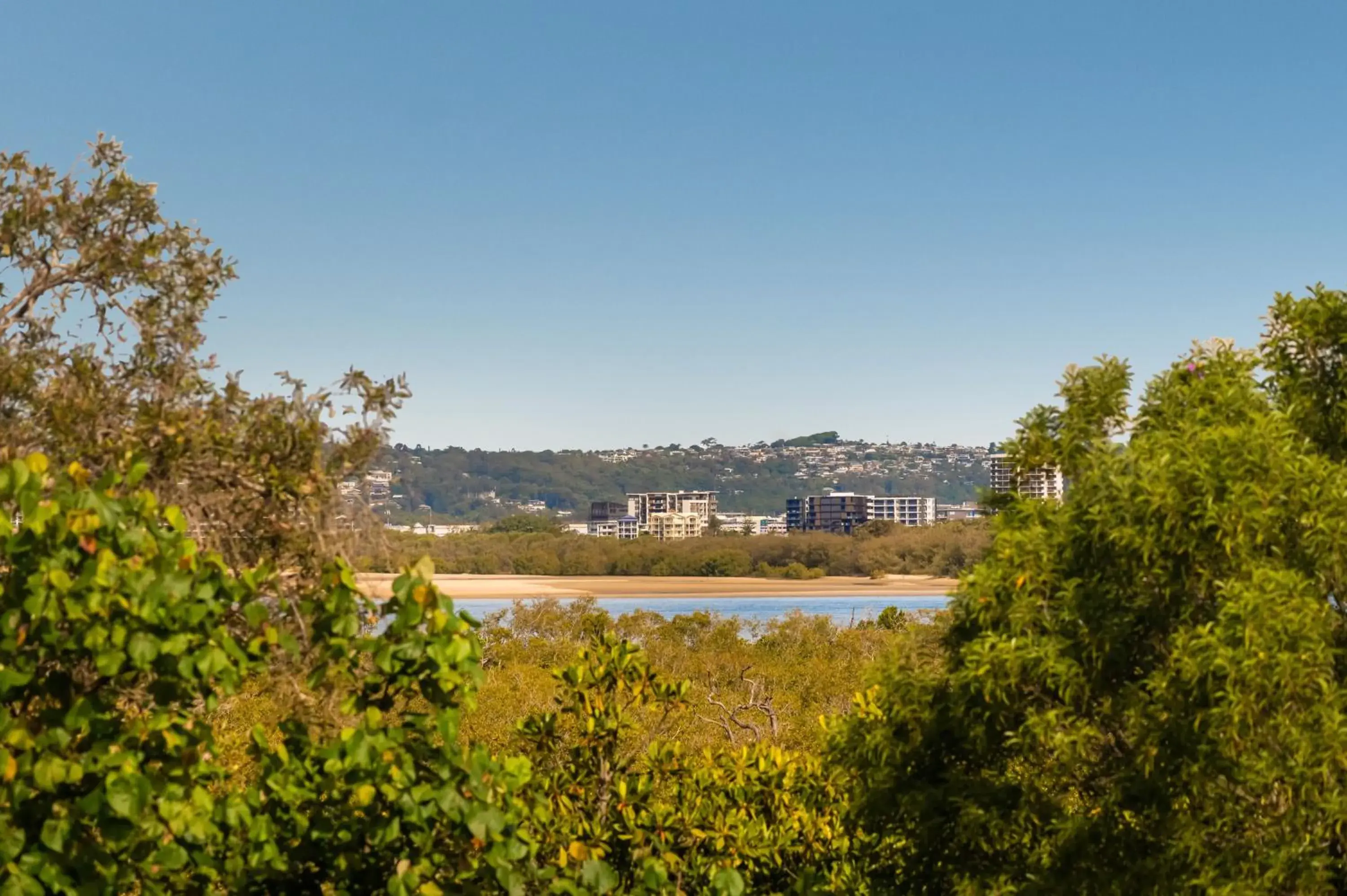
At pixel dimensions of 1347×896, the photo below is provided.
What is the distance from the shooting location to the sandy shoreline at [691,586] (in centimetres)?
7212

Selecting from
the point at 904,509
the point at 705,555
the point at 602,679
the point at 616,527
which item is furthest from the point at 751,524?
the point at 602,679

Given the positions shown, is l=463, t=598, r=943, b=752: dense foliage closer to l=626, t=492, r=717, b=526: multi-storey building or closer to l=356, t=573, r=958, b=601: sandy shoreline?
l=356, t=573, r=958, b=601: sandy shoreline

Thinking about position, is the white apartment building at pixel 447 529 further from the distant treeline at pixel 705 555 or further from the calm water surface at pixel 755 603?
the calm water surface at pixel 755 603

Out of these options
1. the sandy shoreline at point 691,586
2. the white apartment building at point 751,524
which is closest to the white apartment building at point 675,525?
the white apartment building at point 751,524

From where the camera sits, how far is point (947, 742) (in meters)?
4.74

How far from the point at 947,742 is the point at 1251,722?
138cm

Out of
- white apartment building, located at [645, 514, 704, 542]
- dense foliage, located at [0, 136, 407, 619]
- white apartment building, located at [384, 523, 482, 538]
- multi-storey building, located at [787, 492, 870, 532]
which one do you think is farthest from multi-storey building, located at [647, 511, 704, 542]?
dense foliage, located at [0, 136, 407, 619]

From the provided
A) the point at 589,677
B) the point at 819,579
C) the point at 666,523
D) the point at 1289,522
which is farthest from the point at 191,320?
the point at 666,523

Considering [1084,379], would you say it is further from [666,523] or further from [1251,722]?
[666,523]

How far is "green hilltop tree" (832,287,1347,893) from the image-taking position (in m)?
3.67

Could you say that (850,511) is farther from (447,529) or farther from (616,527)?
(447,529)

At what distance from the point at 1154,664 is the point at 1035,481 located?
35.8 inches

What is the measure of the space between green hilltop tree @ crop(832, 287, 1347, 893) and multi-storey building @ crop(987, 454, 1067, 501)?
0.07m

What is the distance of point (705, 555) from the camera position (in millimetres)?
89562
